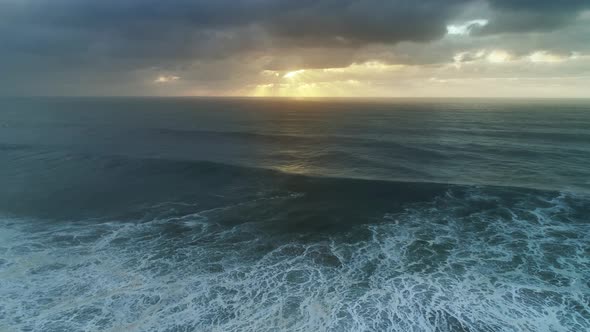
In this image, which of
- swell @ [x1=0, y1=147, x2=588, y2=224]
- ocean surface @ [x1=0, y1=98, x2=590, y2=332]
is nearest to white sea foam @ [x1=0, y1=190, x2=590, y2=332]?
ocean surface @ [x1=0, y1=98, x2=590, y2=332]

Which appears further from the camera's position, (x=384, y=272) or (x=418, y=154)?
(x=418, y=154)

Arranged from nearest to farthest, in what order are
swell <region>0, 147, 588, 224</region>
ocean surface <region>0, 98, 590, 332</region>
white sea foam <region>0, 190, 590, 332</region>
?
1. white sea foam <region>0, 190, 590, 332</region>
2. ocean surface <region>0, 98, 590, 332</region>
3. swell <region>0, 147, 588, 224</region>

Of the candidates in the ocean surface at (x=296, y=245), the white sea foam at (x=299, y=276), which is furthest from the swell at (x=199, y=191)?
the white sea foam at (x=299, y=276)

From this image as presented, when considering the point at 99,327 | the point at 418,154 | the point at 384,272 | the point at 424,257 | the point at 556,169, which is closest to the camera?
the point at 99,327

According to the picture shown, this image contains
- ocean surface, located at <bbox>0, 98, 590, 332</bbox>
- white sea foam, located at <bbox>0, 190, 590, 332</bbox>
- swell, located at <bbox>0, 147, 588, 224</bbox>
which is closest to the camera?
white sea foam, located at <bbox>0, 190, 590, 332</bbox>

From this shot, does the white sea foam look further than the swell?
No

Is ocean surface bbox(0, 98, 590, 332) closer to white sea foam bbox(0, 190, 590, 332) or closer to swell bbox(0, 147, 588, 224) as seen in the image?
white sea foam bbox(0, 190, 590, 332)

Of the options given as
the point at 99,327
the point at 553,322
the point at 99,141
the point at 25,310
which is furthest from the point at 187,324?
the point at 99,141

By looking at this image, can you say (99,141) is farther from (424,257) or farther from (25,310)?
(424,257)
